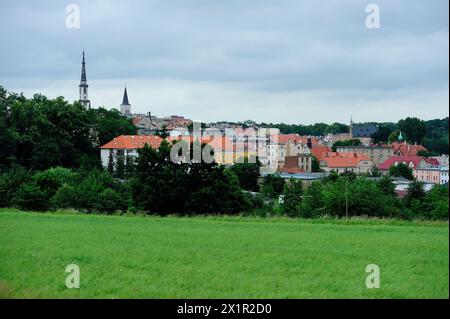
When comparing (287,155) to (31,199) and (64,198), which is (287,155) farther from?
(31,199)

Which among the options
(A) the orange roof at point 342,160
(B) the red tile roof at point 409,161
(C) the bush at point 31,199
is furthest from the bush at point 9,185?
(B) the red tile roof at point 409,161

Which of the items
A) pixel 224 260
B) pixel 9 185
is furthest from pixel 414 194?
pixel 224 260

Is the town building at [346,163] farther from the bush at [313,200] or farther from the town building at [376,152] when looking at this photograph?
the bush at [313,200]

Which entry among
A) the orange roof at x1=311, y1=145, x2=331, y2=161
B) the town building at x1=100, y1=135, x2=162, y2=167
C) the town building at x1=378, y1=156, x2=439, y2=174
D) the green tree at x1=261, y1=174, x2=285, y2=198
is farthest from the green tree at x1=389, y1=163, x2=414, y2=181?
the town building at x1=100, y1=135, x2=162, y2=167

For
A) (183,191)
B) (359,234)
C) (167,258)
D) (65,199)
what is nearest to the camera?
(167,258)

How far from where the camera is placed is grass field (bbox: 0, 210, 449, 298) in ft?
29.7

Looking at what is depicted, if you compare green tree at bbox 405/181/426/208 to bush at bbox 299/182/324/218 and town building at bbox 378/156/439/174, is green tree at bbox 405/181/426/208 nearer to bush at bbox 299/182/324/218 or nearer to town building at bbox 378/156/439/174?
bush at bbox 299/182/324/218

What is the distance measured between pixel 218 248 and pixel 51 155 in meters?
46.8

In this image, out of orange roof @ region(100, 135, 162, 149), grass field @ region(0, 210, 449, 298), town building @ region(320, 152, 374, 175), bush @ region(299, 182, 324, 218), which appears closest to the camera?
grass field @ region(0, 210, 449, 298)

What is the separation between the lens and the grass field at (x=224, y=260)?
905 cm

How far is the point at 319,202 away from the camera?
3306cm

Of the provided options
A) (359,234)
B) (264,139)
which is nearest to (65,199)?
(359,234)

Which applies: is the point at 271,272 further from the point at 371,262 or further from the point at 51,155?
the point at 51,155

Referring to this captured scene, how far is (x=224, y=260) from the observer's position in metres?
11.5
